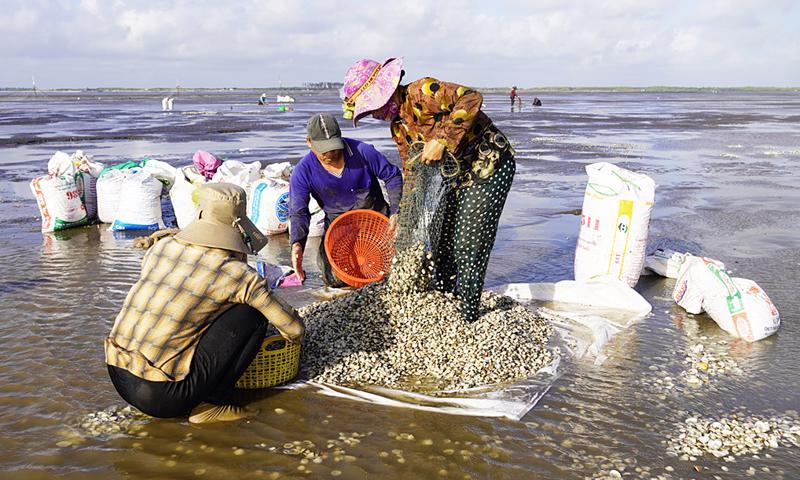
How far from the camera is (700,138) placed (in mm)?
17828

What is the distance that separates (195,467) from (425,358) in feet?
4.44

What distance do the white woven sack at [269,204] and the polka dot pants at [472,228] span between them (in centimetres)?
272

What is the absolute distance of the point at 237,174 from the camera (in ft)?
22.4

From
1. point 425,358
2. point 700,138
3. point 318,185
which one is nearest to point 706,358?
point 425,358

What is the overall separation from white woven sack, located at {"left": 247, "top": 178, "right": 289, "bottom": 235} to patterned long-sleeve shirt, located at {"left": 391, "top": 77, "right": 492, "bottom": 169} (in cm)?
281

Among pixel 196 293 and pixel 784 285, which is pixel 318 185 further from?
pixel 784 285

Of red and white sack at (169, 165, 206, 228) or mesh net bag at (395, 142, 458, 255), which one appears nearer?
mesh net bag at (395, 142, 458, 255)

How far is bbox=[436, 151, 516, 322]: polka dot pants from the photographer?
3670 mm

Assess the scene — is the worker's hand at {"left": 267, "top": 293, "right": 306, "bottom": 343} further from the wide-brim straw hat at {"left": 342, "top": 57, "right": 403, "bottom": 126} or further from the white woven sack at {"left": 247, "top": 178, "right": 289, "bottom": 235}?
the white woven sack at {"left": 247, "top": 178, "right": 289, "bottom": 235}

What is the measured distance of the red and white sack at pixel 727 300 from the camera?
3869 millimetres

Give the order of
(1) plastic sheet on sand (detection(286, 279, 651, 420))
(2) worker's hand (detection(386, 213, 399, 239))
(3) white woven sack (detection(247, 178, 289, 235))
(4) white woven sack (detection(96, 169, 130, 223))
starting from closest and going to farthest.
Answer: (1) plastic sheet on sand (detection(286, 279, 651, 420)) < (2) worker's hand (detection(386, 213, 399, 239)) < (3) white woven sack (detection(247, 178, 289, 235)) < (4) white woven sack (detection(96, 169, 130, 223))

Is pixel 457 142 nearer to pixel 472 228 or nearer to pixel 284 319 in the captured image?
pixel 472 228

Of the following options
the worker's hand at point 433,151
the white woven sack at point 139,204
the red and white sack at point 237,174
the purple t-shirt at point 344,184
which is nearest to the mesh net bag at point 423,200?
the worker's hand at point 433,151

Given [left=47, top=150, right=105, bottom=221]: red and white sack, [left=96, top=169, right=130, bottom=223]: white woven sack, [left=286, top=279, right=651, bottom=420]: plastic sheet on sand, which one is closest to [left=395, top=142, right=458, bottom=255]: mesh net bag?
[left=286, top=279, right=651, bottom=420]: plastic sheet on sand
